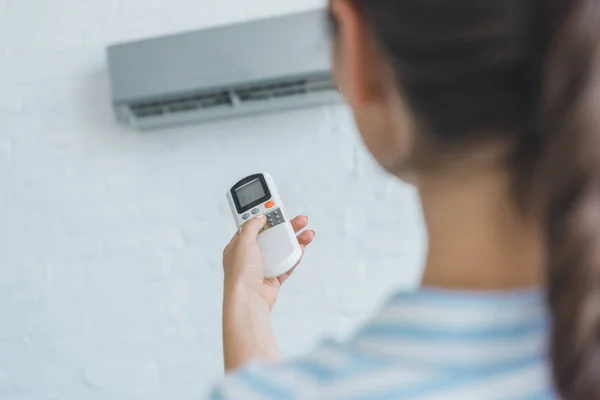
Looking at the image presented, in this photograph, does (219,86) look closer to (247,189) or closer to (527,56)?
(247,189)

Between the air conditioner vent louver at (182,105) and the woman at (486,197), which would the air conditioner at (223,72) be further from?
the woman at (486,197)

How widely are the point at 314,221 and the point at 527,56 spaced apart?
83 cm

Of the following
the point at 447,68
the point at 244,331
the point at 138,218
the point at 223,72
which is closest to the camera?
the point at 447,68

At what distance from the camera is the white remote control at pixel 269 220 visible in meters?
0.83

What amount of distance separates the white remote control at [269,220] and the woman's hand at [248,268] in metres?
0.02

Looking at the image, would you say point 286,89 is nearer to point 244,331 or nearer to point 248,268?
point 248,268

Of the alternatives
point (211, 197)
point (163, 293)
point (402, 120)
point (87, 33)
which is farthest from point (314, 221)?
point (402, 120)

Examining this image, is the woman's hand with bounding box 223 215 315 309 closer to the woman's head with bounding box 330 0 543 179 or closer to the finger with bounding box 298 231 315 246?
the finger with bounding box 298 231 315 246

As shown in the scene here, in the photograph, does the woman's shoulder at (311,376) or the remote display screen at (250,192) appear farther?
the remote display screen at (250,192)

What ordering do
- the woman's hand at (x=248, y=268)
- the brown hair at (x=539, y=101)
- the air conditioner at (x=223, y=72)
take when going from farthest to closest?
the air conditioner at (x=223, y=72)
the woman's hand at (x=248, y=268)
the brown hair at (x=539, y=101)

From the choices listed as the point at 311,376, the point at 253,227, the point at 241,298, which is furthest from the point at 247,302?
the point at 311,376

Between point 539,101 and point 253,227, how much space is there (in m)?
0.50

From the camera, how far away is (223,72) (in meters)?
1.10

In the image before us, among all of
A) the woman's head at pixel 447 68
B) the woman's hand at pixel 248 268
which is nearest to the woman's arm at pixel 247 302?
the woman's hand at pixel 248 268
